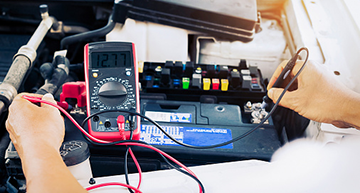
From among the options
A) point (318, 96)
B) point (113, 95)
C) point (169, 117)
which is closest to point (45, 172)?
point (113, 95)

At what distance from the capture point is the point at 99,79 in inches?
33.6

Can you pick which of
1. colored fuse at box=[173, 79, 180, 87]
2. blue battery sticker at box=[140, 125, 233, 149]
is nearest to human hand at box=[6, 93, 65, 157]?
blue battery sticker at box=[140, 125, 233, 149]

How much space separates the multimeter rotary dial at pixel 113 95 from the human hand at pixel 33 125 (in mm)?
133

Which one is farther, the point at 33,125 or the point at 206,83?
the point at 206,83

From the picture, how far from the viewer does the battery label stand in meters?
0.92

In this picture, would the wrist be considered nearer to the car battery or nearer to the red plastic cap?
the car battery

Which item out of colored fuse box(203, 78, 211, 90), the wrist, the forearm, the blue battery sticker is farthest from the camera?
colored fuse box(203, 78, 211, 90)

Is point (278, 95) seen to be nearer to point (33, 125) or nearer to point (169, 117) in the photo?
point (169, 117)

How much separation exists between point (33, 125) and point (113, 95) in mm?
233

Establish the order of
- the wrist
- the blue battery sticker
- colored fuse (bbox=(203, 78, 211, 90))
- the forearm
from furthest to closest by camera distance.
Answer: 1. colored fuse (bbox=(203, 78, 211, 90))
2. the blue battery sticker
3. the wrist
4. the forearm

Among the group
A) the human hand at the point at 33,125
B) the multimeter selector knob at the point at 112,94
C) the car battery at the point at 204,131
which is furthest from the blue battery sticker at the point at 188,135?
the human hand at the point at 33,125

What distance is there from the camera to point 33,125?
0.66 meters

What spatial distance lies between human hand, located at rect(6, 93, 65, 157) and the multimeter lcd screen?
206mm

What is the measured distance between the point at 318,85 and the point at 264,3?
70 cm
